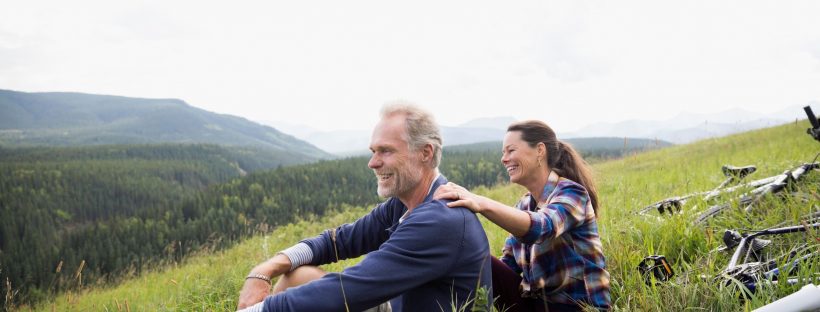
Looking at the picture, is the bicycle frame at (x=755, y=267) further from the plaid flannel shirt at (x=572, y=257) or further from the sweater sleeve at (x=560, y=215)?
Result: the sweater sleeve at (x=560, y=215)

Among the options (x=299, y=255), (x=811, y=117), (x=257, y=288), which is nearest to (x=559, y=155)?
(x=299, y=255)

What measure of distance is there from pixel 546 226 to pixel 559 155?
3.11 ft

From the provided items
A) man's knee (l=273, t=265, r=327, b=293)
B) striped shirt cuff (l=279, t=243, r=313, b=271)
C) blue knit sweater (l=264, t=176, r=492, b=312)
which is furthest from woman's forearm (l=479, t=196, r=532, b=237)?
striped shirt cuff (l=279, t=243, r=313, b=271)

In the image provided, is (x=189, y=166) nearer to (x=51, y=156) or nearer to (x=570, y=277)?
(x=51, y=156)

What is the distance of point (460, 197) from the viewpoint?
7.88ft

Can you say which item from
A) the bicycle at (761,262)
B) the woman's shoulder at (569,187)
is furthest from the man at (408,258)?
the bicycle at (761,262)

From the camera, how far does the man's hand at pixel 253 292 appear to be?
308 centimetres

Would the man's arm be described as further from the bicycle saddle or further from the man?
the bicycle saddle

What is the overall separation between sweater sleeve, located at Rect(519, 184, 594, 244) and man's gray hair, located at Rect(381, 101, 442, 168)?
0.75m

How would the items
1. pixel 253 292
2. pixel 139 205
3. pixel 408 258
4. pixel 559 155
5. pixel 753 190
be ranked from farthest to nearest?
pixel 139 205 < pixel 753 190 < pixel 559 155 < pixel 253 292 < pixel 408 258

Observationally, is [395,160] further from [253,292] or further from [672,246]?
[672,246]

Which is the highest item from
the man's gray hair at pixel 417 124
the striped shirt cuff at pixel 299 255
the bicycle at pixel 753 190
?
the man's gray hair at pixel 417 124

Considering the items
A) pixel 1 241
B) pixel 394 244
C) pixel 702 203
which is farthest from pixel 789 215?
pixel 1 241

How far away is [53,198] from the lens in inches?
4796
